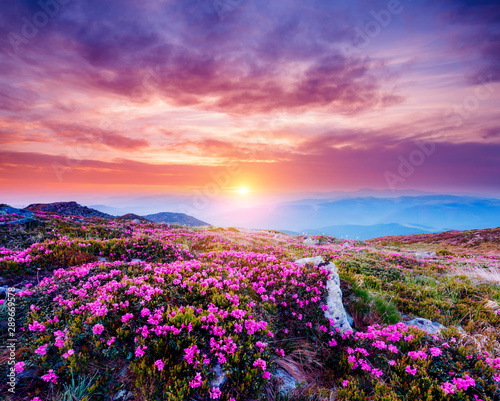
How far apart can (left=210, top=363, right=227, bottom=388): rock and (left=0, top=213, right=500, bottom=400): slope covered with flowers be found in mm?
22

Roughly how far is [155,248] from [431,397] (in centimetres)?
1025

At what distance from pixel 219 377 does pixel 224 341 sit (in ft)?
1.95

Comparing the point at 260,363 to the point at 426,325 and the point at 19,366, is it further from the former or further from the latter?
the point at 426,325

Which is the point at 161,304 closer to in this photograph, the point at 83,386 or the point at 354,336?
the point at 83,386

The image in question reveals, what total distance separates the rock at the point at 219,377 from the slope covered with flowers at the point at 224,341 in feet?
0.07

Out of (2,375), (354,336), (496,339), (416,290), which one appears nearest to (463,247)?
(416,290)

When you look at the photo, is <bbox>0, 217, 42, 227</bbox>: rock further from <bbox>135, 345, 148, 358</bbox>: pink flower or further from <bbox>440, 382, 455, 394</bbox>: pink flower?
<bbox>440, 382, 455, 394</bbox>: pink flower

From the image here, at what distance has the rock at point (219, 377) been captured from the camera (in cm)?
400

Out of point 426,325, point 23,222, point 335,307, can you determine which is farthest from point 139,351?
point 23,222

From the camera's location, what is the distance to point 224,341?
15.2ft

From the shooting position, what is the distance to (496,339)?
6.61 meters

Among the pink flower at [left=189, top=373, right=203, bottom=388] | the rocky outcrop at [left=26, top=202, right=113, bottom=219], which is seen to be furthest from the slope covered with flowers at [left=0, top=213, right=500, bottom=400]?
the rocky outcrop at [left=26, top=202, right=113, bottom=219]

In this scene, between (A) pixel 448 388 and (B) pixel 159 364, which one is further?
(A) pixel 448 388

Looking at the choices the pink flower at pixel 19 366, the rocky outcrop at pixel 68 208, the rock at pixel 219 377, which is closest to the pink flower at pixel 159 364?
the rock at pixel 219 377
